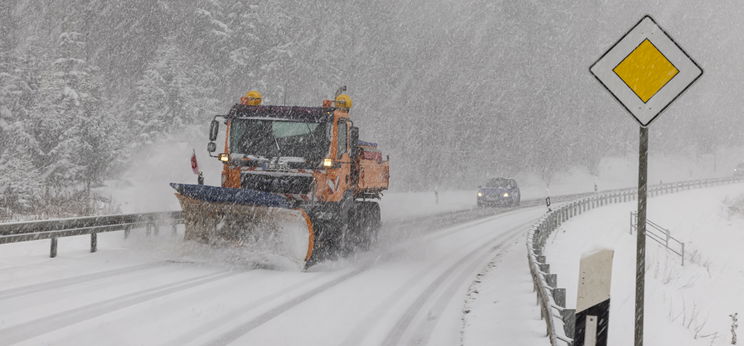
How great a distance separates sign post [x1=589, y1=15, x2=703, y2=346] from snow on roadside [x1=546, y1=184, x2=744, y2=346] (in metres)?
0.69

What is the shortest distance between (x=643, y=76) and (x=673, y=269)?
1880 cm

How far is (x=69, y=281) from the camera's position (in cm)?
922

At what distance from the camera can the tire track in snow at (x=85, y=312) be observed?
20.6 ft

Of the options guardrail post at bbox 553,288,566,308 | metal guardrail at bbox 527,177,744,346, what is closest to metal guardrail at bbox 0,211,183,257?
metal guardrail at bbox 527,177,744,346

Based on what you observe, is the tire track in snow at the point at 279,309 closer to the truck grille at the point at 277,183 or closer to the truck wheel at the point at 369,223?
the truck wheel at the point at 369,223

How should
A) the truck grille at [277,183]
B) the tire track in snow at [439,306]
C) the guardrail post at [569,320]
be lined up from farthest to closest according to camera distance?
the truck grille at [277,183] < the tire track in snow at [439,306] < the guardrail post at [569,320]

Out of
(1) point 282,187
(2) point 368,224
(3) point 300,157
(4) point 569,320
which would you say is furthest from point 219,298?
(2) point 368,224

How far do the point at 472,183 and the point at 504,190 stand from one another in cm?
1849

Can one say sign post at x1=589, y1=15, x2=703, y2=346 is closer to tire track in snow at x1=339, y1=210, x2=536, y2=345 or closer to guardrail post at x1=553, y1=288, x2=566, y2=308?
guardrail post at x1=553, y1=288, x2=566, y2=308

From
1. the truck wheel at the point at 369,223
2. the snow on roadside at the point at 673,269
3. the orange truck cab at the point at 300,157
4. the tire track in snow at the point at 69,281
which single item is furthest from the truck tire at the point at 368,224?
the tire track in snow at the point at 69,281

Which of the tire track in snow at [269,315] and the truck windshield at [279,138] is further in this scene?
the truck windshield at [279,138]

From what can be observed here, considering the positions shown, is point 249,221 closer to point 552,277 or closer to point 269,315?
point 269,315

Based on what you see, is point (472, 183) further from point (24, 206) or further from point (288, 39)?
point (24, 206)

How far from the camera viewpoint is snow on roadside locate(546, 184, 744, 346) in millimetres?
11297
